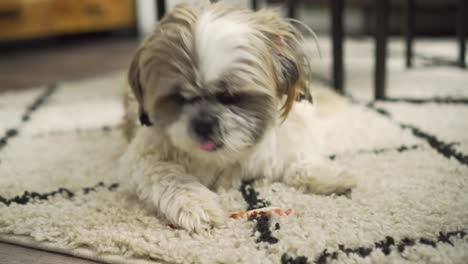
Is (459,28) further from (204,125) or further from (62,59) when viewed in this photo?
(62,59)

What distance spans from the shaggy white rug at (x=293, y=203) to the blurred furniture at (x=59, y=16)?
229 centimetres

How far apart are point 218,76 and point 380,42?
42.1 inches

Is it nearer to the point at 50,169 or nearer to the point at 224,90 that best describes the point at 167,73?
the point at 224,90

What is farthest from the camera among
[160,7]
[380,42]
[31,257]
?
[160,7]

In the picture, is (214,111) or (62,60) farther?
(62,60)

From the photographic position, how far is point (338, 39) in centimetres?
192

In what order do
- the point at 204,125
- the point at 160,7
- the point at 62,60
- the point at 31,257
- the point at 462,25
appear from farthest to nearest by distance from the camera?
the point at 62,60, the point at 462,25, the point at 160,7, the point at 204,125, the point at 31,257

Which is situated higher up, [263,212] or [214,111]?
[214,111]

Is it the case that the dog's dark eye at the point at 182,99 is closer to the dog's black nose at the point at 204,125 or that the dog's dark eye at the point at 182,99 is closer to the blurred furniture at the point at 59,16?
the dog's black nose at the point at 204,125

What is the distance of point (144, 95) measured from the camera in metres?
1.07

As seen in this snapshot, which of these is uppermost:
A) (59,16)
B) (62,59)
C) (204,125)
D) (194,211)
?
(204,125)

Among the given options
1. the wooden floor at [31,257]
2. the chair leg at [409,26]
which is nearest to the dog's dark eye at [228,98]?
the wooden floor at [31,257]

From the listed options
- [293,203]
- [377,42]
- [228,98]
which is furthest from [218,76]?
[377,42]

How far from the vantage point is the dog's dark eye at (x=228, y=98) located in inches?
38.3
